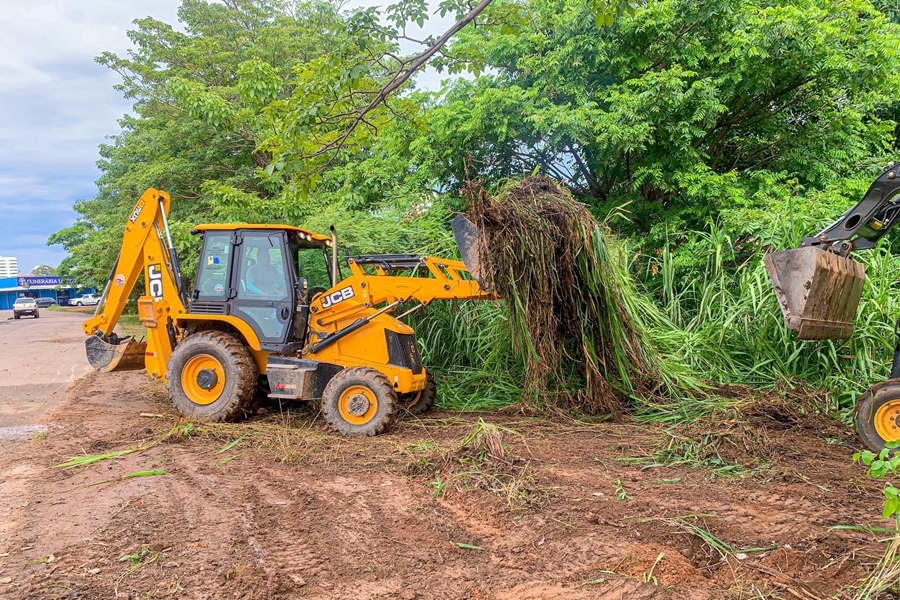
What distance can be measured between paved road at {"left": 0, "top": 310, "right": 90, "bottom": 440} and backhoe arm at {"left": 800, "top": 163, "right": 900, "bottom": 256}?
781cm

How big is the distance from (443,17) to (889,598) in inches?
221

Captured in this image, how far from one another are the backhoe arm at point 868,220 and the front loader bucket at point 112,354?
→ 729 centimetres

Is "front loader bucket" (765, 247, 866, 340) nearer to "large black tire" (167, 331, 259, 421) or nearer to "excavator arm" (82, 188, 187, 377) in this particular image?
"large black tire" (167, 331, 259, 421)

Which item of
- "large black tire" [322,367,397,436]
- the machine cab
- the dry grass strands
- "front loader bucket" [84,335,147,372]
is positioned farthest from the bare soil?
"front loader bucket" [84,335,147,372]

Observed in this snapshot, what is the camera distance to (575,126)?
337 inches

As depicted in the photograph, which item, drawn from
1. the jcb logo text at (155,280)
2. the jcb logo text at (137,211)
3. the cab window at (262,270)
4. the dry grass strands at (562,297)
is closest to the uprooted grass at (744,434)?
the dry grass strands at (562,297)

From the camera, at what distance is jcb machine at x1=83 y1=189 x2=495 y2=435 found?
6086 millimetres

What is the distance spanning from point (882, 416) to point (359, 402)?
4383 mm

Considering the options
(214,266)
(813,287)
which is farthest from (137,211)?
(813,287)

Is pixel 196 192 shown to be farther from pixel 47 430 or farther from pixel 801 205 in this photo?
pixel 801 205

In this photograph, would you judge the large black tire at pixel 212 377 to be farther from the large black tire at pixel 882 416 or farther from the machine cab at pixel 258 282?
the large black tire at pixel 882 416

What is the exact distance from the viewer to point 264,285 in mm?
6531

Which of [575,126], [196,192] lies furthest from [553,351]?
[196,192]

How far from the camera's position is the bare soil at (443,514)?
2.92 meters
